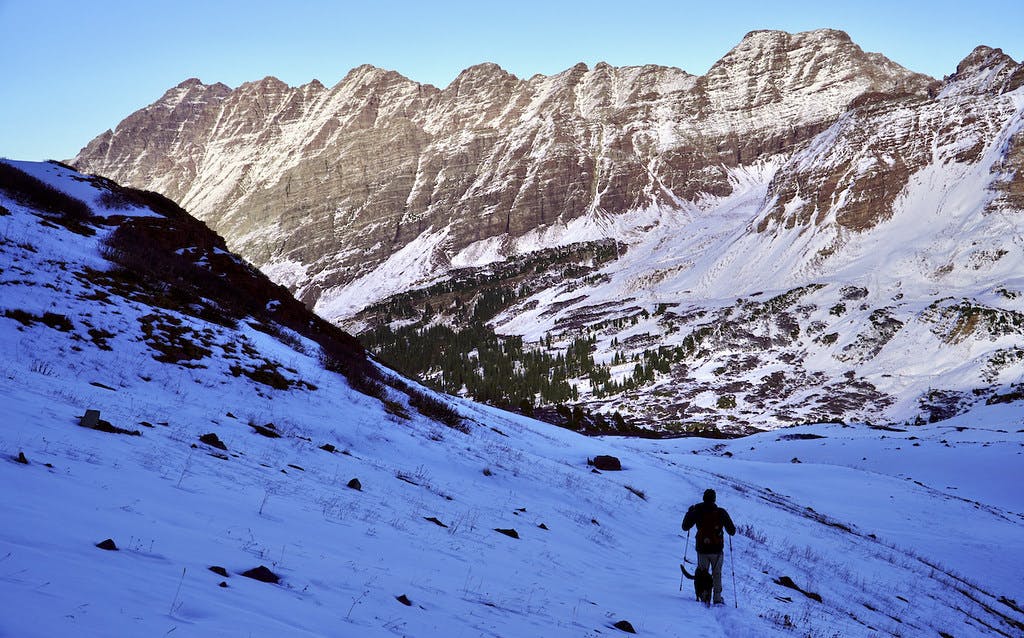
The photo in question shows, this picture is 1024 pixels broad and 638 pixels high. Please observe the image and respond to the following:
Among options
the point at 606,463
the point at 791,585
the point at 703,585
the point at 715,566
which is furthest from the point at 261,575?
the point at 606,463

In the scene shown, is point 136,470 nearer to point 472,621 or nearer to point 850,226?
point 472,621

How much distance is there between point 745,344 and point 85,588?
137m

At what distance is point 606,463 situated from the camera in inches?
1054

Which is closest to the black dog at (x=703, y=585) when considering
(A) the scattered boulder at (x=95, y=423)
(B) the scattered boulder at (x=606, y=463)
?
(A) the scattered boulder at (x=95, y=423)

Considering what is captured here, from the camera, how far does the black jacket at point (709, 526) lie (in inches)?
481

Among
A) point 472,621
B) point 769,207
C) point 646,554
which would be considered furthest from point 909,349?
point 472,621

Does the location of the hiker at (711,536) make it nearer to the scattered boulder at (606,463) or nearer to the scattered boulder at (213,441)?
the scattered boulder at (213,441)

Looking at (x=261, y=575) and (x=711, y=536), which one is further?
(x=711, y=536)

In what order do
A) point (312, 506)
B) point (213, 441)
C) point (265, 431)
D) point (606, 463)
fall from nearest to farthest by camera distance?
1. point (312, 506)
2. point (213, 441)
3. point (265, 431)
4. point (606, 463)

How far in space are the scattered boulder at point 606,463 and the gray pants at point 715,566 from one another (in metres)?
14.1

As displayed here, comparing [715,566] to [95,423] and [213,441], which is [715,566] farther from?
[95,423]

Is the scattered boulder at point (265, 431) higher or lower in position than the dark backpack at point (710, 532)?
lower

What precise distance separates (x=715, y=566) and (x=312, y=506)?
7571mm

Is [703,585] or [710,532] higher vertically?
[710,532]
